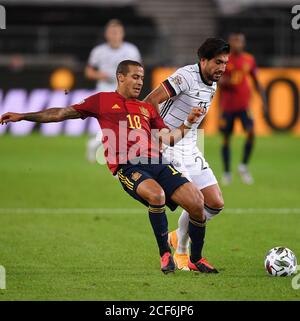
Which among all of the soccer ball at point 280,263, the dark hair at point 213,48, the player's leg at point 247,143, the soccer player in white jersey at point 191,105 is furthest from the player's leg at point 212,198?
the player's leg at point 247,143

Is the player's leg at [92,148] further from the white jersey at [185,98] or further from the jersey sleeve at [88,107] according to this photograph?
the jersey sleeve at [88,107]

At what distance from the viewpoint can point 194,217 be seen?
334 inches

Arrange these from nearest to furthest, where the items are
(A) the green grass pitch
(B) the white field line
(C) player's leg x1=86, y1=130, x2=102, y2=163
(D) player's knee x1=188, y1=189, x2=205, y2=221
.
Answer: (A) the green grass pitch
(D) player's knee x1=188, y1=189, x2=205, y2=221
(B) the white field line
(C) player's leg x1=86, y1=130, x2=102, y2=163

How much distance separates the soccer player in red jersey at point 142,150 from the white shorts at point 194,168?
0.47 metres

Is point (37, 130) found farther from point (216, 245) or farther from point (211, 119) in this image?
point (216, 245)

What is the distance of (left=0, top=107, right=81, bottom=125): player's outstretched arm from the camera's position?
27.8 feet

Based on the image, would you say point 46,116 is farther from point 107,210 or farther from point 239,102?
point 239,102

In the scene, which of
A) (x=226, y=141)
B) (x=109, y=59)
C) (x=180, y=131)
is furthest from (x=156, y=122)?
(x=109, y=59)

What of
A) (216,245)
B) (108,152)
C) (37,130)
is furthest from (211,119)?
(108,152)

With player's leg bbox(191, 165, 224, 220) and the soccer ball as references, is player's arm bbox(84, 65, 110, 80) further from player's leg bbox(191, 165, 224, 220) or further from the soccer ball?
the soccer ball

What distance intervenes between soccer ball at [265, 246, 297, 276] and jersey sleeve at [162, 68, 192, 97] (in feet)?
5.68

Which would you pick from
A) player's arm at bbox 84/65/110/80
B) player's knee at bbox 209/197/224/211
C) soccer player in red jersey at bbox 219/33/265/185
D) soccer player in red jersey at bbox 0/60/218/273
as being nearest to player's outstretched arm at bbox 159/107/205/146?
soccer player in red jersey at bbox 0/60/218/273

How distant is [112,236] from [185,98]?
2.40 m

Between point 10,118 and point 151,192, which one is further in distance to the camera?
point 10,118
